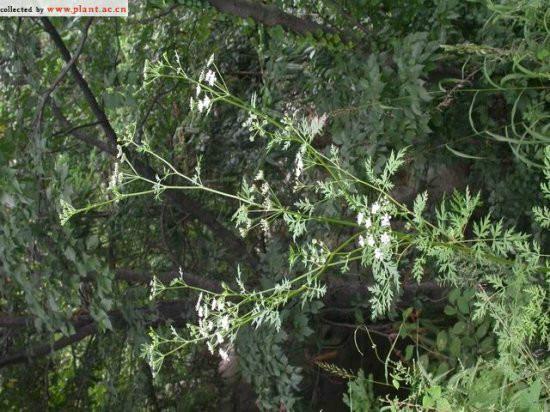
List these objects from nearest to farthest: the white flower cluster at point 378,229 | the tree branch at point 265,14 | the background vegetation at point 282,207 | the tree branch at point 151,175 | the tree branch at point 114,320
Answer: the white flower cluster at point 378,229 → the background vegetation at point 282,207 → the tree branch at point 265,14 → the tree branch at point 151,175 → the tree branch at point 114,320

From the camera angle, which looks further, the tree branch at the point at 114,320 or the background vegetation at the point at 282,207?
the tree branch at the point at 114,320

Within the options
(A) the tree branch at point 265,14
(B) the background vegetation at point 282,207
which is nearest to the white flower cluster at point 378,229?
(B) the background vegetation at point 282,207

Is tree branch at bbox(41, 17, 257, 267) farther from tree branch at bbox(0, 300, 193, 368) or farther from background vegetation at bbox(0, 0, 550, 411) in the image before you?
tree branch at bbox(0, 300, 193, 368)

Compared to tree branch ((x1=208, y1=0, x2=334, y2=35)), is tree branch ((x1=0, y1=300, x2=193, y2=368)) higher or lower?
lower

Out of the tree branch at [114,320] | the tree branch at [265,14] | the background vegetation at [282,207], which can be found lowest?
the tree branch at [114,320]

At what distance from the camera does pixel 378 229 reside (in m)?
1.36

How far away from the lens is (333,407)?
8.55 ft

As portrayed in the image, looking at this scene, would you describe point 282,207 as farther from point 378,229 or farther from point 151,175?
point 151,175

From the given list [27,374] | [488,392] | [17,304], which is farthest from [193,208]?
[488,392]

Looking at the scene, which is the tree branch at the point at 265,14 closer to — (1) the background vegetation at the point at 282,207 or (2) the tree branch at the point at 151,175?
(1) the background vegetation at the point at 282,207

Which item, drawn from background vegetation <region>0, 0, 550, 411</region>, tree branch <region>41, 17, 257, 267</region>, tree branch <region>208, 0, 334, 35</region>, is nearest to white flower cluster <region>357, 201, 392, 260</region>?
background vegetation <region>0, 0, 550, 411</region>

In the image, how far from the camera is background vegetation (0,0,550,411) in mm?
1488

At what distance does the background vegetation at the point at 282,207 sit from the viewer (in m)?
1.49

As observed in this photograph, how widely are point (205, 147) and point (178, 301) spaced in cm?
51
